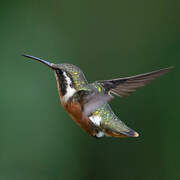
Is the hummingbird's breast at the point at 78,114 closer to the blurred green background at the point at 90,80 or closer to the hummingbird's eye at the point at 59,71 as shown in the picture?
the hummingbird's eye at the point at 59,71

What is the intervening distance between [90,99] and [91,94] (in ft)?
0.10

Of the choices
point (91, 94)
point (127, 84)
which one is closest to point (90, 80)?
Answer: point (127, 84)

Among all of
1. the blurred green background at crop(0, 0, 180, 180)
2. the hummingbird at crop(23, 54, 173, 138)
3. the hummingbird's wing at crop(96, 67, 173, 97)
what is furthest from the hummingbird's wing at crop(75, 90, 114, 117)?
the blurred green background at crop(0, 0, 180, 180)

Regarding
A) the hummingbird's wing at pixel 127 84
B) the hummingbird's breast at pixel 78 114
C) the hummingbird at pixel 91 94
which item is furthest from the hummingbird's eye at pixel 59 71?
the hummingbird's wing at pixel 127 84

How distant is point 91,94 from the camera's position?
1458mm

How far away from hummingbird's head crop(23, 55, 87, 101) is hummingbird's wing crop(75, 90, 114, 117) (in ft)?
0.15

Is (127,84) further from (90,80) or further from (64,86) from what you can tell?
(90,80)

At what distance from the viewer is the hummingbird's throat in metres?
1.53

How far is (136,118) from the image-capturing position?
3.03 meters
